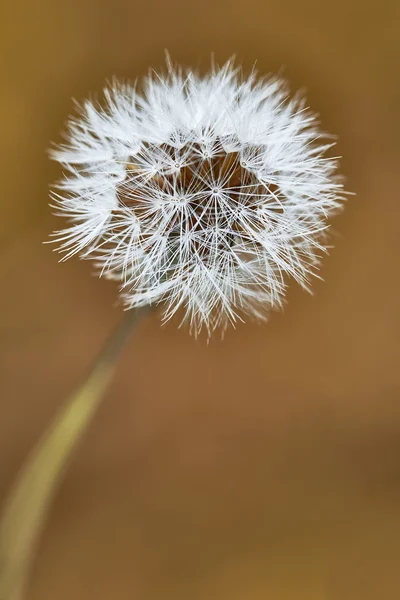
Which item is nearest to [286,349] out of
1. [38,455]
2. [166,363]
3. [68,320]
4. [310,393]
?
[310,393]

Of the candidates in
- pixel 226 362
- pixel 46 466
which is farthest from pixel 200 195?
pixel 226 362

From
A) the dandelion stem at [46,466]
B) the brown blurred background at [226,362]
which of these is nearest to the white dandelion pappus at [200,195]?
the dandelion stem at [46,466]

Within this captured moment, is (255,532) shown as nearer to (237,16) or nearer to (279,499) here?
(279,499)

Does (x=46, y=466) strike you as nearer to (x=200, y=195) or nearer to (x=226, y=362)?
(x=200, y=195)

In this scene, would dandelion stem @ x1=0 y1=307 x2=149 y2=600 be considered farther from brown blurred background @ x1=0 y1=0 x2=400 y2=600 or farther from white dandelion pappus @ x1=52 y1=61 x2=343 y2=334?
brown blurred background @ x1=0 y1=0 x2=400 y2=600

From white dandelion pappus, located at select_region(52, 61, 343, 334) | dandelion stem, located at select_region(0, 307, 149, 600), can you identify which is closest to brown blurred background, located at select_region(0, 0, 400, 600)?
dandelion stem, located at select_region(0, 307, 149, 600)

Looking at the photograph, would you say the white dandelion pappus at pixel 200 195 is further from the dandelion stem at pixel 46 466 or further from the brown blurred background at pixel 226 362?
the brown blurred background at pixel 226 362
